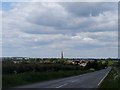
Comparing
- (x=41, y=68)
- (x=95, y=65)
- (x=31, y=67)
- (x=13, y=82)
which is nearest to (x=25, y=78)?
(x=13, y=82)

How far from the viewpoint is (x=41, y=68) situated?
58.3 metres

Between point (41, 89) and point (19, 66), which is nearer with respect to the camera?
point (41, 89)

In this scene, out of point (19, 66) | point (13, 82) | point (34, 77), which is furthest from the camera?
point (19, 66)

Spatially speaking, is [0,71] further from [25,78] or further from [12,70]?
[12,70]

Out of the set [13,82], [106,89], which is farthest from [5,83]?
[106,89]

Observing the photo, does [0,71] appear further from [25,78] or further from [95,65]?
[95,65]

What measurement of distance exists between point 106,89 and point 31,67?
2841cm

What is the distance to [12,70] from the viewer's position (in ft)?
137

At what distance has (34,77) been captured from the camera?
126 feet

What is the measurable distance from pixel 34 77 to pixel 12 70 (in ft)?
14.8

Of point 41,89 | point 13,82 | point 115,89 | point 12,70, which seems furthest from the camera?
point 12,70

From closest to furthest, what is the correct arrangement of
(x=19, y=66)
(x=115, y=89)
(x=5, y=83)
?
1. (x=115, y=89)
2. (x=5, y=83)
3. (x=19, y=66)

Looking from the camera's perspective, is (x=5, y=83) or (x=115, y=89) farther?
(x=5, y=83)

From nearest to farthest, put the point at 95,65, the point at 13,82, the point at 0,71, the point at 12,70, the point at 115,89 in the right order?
the point at 115,89
the point at 13,82
the point at 0,71
the point at 12,70
the point at 95,65
